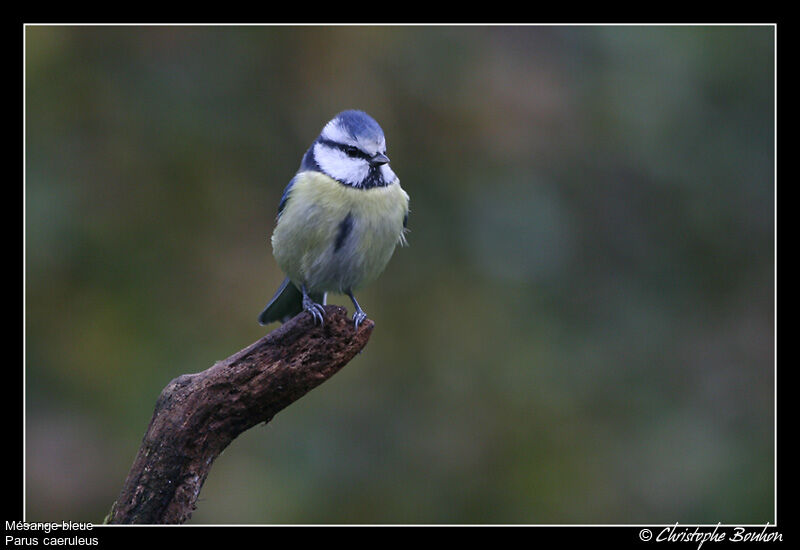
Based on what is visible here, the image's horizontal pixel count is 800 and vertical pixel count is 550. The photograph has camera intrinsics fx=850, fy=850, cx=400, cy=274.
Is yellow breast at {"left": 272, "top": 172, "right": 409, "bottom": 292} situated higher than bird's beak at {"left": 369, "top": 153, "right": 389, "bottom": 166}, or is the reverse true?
bird's beak at {"left": 369, "top": 153, "right": 389, "bottom": 166}

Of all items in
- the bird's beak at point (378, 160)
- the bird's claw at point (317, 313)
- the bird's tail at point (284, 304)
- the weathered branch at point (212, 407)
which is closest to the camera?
the weathered branch at point (212, 407)

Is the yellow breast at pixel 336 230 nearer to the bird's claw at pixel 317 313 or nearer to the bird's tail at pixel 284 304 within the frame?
the bird's tail at pixel 284 304

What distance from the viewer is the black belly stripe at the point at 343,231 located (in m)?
3.43

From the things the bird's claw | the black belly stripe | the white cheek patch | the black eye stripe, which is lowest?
the bird's claw

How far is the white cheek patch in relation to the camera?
3428mm

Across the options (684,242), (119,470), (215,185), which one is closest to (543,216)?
(684,242)

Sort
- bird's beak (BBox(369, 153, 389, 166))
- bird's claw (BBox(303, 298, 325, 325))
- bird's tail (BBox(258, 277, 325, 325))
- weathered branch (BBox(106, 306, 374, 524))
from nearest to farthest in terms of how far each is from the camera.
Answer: weathered branch (BBox(106, 306, 374, 524)), bird's claw (BBox(303, 298, 325, 325)), bird's beak (BBox(369, 153, 389, 166)), bird's tail (BBox(258, 277, 325, 325))

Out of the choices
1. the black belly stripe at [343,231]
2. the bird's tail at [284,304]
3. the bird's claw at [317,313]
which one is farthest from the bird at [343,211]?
the bird's claw at [317,313]

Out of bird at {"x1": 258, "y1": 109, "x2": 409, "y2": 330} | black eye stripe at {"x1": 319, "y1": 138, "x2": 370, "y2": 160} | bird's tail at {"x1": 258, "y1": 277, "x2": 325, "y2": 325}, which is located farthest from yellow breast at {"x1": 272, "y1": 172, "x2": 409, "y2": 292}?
bird's tail at {"x1": 258, "y1": 277, "x2": 325, "y2": 325}

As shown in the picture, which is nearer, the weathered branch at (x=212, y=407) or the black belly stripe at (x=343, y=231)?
the weathered branch at (x=212, y=407)

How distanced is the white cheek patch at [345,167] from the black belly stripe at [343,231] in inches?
5.9

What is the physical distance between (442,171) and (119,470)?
2840 mm

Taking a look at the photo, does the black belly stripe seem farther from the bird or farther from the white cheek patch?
the white cheek patch

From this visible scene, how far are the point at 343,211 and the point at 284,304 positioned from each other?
2.32 ft
